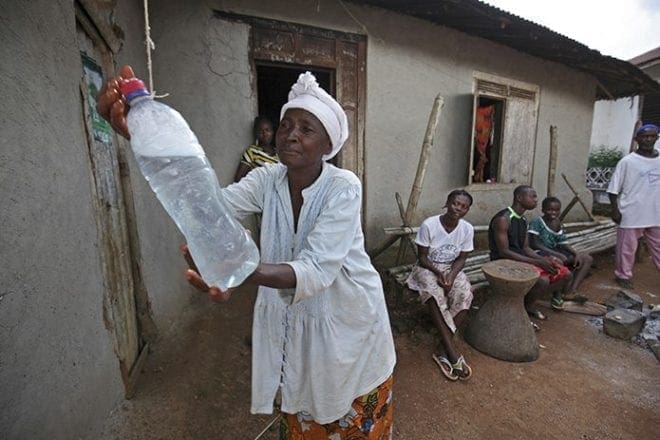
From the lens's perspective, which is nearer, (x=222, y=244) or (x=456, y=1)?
(x=222, y=244)

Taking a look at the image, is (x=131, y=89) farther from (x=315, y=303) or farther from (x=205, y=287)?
(x=315, y=303)

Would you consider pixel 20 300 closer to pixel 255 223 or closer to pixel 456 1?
pixel 255 223

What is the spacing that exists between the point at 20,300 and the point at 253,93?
11.1ft

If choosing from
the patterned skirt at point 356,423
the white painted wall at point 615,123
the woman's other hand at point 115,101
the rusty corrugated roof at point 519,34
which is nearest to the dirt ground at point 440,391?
the patterned skirt at point 356,423

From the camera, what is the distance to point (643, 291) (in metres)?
5.01

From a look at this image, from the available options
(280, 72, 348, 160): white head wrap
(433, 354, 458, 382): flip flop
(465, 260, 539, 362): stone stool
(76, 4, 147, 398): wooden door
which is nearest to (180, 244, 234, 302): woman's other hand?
(280, 72, 348, 160): white head wrap

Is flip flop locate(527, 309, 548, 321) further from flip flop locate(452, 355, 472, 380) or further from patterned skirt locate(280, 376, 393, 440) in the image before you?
patterned skirt locate(280, 376, 393, 440)

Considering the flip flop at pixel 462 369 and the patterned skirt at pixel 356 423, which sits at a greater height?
the patterned skirt at pixel 356 423

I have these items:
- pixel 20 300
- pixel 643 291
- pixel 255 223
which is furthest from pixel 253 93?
pixel 643 291

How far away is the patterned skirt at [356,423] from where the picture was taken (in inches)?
57.6

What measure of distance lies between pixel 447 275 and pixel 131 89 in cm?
307

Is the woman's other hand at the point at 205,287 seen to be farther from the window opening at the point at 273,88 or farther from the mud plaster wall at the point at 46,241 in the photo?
the window opening at the point at 273,88

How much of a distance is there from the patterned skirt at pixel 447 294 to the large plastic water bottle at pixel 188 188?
2.62m

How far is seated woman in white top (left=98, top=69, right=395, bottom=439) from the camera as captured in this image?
1.25 meters
